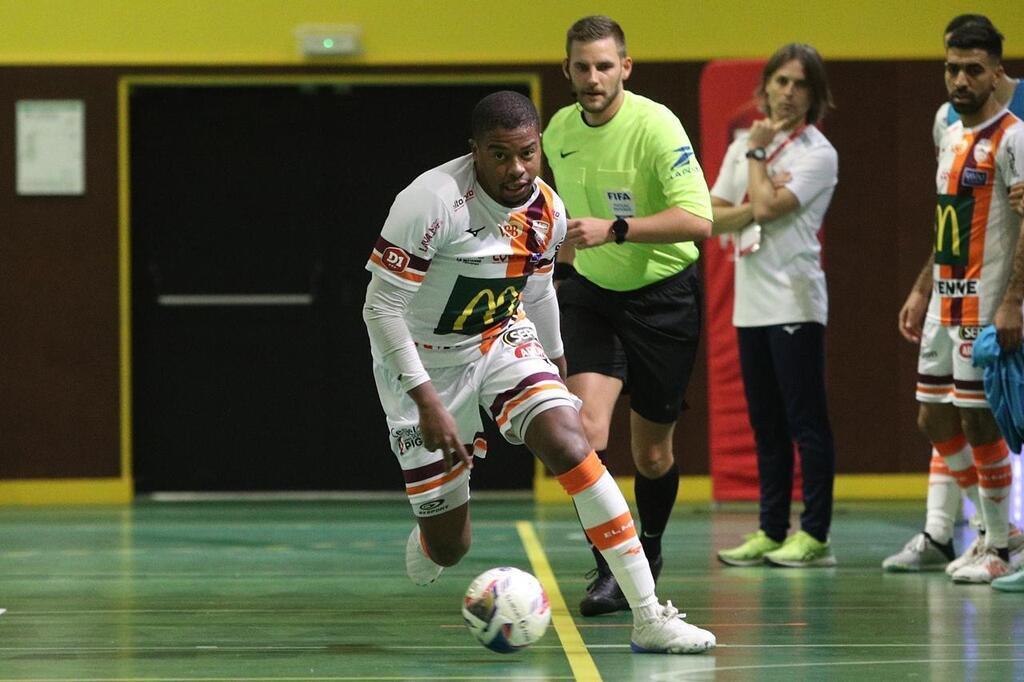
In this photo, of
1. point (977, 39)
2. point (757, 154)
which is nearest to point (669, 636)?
point (977, 39)

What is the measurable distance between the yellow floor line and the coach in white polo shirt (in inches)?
32.9

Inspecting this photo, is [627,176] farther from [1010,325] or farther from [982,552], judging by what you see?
[982,552]

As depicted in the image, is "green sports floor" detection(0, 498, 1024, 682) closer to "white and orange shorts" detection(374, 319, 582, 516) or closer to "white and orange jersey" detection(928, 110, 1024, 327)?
"white and orange shorts" detection(374, 319, 582, 516)

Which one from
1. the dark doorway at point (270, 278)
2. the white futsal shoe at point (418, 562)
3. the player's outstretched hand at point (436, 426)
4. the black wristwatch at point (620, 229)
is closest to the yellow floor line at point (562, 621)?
the white futsal shoe at point (418, 562)

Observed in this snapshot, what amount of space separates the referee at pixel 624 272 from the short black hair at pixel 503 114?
94 cm

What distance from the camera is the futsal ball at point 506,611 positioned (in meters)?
4.57

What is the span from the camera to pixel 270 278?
1043cm

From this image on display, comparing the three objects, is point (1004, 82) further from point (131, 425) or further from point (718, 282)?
point (131, 425)

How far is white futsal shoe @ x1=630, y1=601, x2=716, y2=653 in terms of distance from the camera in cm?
461

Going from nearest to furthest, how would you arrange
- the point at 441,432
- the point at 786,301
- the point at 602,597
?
the point at 441,432, the point at 602,597, the point at 786,301

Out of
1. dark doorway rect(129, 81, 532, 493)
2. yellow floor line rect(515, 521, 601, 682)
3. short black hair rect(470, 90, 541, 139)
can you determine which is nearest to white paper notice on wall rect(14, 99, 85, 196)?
dark doorway rect(129, 81, 532, 493)

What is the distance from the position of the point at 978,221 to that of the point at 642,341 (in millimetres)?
1491

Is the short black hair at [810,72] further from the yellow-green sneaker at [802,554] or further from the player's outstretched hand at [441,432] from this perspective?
the player's outstretched hand at [441,432]

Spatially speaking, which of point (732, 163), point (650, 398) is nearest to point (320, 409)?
point (732, 163)
